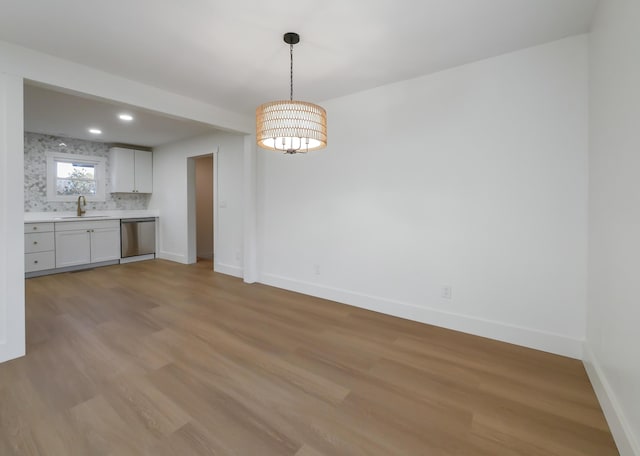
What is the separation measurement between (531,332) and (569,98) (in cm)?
191

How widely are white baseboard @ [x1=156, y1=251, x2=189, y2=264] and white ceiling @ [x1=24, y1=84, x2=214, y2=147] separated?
2340mm

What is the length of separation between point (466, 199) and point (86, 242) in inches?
243

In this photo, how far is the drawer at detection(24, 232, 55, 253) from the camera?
4517mm

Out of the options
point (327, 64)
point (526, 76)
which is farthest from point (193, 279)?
point (526, 76)

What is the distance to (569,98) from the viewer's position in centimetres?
221

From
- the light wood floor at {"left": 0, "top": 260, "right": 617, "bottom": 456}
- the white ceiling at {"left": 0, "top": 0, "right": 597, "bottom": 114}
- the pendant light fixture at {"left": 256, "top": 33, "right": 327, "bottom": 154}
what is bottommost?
the light wood floor at {"left": 0, "top": 260, "right": 617, "bottom": 456}

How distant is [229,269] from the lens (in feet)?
16.4

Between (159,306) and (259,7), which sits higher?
(259,7)

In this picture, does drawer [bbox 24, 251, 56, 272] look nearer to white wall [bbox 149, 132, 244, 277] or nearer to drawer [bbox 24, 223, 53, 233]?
drawer [bbox 24, 223, 53, 233]

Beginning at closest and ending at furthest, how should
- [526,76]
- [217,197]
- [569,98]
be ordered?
[569,98]
[526,76]
[217,197]

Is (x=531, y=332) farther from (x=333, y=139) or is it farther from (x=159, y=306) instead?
(x=159, y=306)

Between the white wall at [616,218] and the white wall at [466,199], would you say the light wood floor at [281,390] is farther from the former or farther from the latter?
the white wall at [466,199]

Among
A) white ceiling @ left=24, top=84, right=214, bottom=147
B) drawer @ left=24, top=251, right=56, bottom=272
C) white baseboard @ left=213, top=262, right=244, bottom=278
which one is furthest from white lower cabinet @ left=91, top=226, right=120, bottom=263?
white baseboard @ left=213, top=262, right=244, bottom=278

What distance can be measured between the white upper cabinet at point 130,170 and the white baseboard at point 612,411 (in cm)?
731
